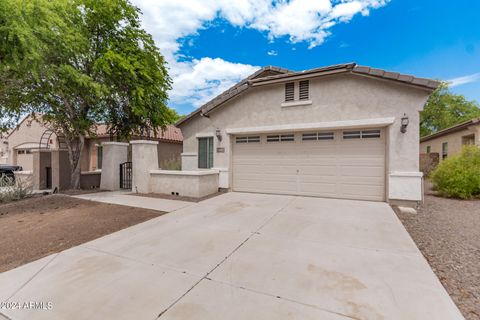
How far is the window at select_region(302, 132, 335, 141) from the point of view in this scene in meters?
8.32

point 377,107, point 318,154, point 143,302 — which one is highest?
point 377,107

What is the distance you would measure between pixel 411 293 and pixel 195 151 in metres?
10.1

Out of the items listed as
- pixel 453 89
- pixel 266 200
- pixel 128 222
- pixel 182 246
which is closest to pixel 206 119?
pixel 266 200

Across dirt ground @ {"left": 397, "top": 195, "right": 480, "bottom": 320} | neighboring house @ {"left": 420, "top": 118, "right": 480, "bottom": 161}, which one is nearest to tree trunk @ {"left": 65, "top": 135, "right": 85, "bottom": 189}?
dirt ground @ {"left": 397, "top": 195, "right": 480, "bottom": 320}

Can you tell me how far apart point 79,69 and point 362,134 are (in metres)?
12.0

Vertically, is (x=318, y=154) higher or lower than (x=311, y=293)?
higher

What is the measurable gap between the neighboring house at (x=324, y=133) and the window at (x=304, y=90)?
37 millimetres

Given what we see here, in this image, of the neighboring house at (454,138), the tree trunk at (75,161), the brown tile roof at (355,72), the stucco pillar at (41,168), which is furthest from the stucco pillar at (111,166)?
the neighboring house at (454,138)

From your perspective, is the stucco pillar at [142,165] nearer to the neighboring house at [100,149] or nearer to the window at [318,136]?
the window at [318,136]

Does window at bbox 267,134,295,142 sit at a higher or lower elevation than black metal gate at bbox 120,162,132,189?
higher

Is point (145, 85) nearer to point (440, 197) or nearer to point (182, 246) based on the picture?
point (182, 246)

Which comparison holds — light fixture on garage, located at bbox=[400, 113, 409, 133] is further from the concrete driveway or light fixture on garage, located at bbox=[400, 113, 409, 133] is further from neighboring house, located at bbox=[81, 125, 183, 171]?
neighboring house, located at bbox=[81, 125, 183, 171]

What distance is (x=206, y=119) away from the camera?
11.3m

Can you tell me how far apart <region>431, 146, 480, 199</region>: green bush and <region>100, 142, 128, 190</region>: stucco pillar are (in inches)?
578
